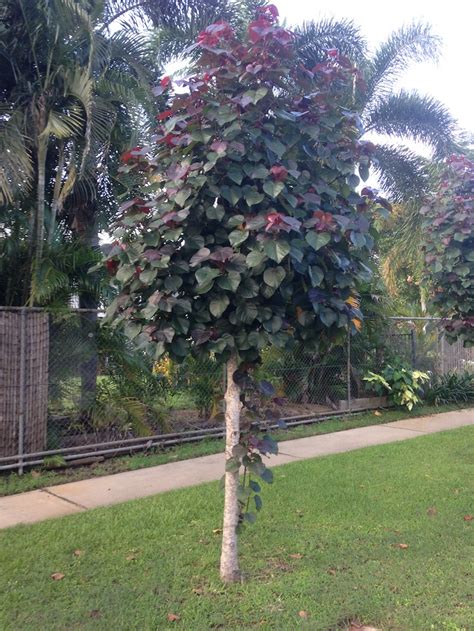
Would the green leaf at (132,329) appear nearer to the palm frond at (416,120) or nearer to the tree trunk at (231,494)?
the tree trunk at (231,494)

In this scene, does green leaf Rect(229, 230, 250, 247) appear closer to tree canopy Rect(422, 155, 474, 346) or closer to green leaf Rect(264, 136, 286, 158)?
green leaf Rect(264, 136, 286, 158)

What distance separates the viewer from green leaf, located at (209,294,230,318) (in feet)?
11.8

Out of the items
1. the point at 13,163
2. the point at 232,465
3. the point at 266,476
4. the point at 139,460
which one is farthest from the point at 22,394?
the point at 266,476

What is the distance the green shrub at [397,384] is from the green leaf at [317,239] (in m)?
8.08

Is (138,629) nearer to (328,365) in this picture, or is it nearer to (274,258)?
(274,258)

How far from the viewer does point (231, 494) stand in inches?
159

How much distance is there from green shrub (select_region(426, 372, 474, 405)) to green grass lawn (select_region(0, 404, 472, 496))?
6.26 feet

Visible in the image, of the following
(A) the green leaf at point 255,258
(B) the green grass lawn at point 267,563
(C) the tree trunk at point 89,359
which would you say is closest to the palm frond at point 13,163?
(C) the tree trunk at point 89,359

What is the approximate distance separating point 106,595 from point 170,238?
220 centimetres

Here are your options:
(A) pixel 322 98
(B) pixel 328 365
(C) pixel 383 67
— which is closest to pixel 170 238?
(A) pixel 322 98

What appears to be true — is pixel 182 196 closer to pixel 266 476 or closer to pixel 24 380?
pixel 266 476

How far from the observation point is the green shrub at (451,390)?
1226 cm

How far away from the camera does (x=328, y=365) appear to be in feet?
36.0

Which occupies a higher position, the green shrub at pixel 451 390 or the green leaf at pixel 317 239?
the green leaf at pixel 317 239
